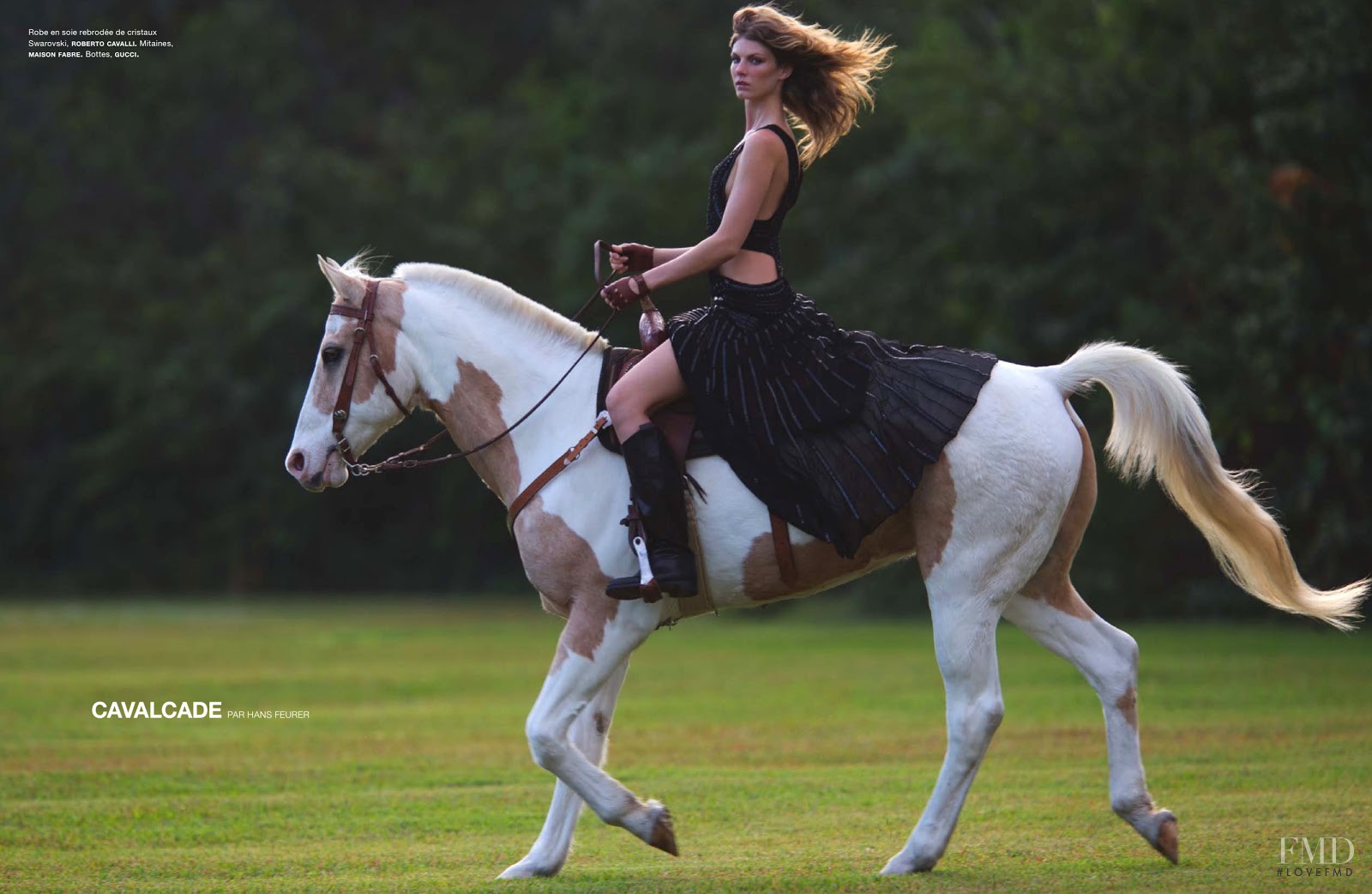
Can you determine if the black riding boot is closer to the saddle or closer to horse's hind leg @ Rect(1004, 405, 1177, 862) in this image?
the saddle

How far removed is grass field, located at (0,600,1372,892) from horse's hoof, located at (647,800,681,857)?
195mm

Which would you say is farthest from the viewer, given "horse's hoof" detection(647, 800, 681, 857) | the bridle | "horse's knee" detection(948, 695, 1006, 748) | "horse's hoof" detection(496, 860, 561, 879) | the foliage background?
the foliage background

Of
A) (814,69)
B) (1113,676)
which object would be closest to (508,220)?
(814,69)

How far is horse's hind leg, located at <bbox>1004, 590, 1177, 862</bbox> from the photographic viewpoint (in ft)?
24.5

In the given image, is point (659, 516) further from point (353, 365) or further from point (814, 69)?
point (814, 69)

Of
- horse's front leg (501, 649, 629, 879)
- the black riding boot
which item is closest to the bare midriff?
the black riding boot

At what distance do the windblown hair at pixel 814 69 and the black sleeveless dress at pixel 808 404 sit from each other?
14.2 inches

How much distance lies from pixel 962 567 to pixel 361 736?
8.18 m

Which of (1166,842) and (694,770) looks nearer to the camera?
(1166,842)

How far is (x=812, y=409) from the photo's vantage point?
7367 mm

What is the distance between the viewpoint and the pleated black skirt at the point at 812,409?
731 cm

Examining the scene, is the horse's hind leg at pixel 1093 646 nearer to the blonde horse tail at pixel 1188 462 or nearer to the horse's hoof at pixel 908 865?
the blonde horse tail at pixel 1188 462

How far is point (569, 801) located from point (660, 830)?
0.69 metres

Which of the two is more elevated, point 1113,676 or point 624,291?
point 624,291
